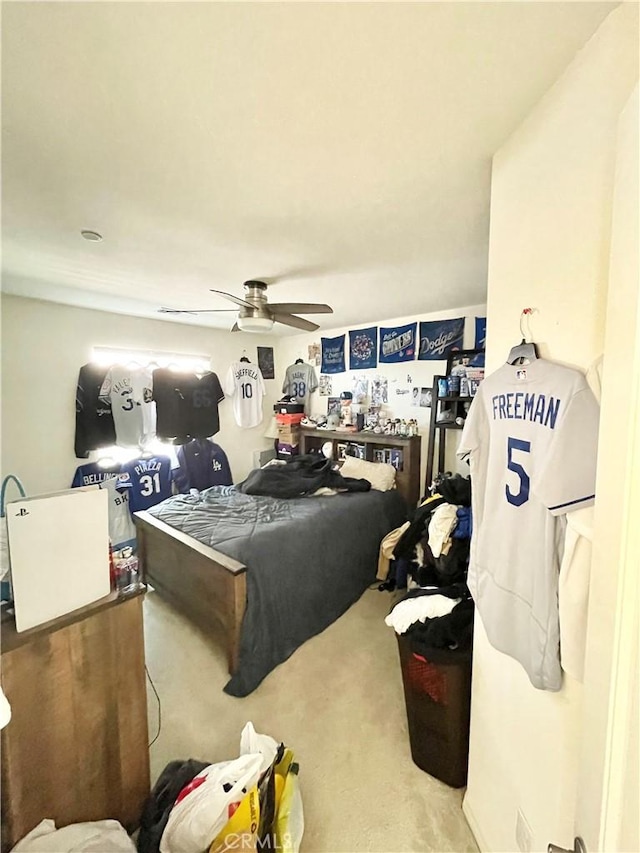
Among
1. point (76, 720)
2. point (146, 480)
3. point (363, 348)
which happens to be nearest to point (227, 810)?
point (76, 720)

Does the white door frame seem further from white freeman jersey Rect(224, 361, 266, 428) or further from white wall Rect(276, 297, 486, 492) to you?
white freeman jersey Rect(224, 361, 266, 428)

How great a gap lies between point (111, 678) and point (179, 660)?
1.14 m

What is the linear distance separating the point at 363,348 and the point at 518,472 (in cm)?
305

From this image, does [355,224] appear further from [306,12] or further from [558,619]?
[558,619]

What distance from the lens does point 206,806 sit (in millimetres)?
1033

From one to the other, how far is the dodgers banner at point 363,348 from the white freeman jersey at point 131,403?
227cm

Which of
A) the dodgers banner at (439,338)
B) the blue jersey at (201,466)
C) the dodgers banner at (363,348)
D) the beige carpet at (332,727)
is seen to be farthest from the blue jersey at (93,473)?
the dodgers banner at (439,338)

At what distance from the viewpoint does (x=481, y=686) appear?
1.18 metres

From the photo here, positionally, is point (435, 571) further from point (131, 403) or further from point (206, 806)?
point (131, 403)

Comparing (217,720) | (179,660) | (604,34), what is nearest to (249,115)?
(604,34)

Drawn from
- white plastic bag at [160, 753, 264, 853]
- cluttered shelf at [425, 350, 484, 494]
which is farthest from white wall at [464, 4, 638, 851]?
cluttered shelf at [425, 350, 484, 494]

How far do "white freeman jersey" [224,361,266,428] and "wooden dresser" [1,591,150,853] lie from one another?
315cm

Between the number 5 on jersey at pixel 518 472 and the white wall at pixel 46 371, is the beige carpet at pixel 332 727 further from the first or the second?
the white wall at pixel 46 371

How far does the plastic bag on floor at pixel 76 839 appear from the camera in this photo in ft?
2.92
